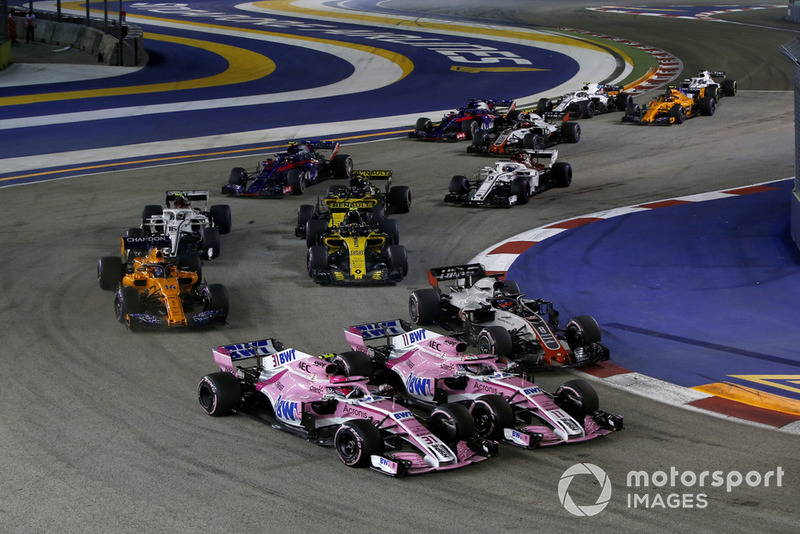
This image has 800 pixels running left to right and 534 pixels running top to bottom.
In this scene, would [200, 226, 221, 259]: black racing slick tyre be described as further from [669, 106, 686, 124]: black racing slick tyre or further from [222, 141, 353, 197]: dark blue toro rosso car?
[669, 106, 686, 124]: black racing slick tyre

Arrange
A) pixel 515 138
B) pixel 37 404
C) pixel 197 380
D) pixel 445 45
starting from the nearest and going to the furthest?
pixel 37 404, pixel 197 380, pixel 515 138, pixel 445 45

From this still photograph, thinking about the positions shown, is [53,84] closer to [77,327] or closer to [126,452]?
[77,327]

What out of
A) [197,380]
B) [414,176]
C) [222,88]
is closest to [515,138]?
[414,176]

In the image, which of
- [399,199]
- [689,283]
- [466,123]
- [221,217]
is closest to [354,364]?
[689,283]

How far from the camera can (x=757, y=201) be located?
25.6 m

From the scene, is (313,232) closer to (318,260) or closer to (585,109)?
(318,260)

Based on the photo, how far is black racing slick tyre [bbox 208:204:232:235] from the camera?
22.8 m

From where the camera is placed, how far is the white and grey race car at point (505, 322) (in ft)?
49.3

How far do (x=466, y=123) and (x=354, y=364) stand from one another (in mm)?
21733

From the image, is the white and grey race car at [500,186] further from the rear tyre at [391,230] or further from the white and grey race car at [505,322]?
the white and grey race car at [505,322]

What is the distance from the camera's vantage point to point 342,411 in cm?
1227

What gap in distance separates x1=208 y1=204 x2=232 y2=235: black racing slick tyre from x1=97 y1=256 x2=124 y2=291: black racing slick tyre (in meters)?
4.17

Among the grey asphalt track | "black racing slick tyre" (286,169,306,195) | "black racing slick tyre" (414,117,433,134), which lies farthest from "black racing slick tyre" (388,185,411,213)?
"black racing slick tyre" (414,117,433,134)

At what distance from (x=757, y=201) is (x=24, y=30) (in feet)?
138
